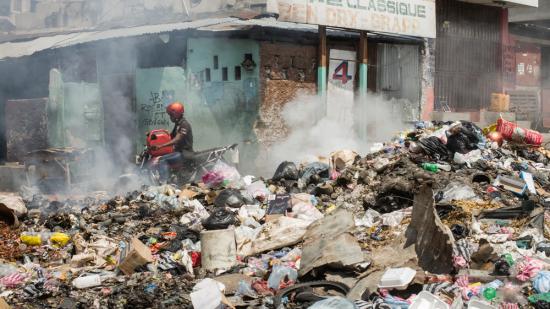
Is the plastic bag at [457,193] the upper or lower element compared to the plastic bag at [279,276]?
upper

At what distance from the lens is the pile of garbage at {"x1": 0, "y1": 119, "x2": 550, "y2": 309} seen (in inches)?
219

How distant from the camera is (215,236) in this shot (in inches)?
267

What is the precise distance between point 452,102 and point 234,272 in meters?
11.9

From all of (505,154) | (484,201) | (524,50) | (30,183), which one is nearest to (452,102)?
(524,50)


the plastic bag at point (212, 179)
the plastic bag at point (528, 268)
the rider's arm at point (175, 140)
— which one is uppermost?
the rider's arm at point (175, 140)

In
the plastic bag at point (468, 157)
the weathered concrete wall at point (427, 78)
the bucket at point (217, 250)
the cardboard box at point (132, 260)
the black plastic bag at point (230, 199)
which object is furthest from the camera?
the weathered concrete wall at point (427, 78)

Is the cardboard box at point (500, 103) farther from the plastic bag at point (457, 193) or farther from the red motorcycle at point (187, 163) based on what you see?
the plastic bag at point (457, 193)

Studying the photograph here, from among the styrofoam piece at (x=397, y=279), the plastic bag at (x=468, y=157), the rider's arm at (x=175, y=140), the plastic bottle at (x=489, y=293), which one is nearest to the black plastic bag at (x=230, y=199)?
the rider's arm at (x=175, y=140)

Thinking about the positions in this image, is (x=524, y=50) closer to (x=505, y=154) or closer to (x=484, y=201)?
(x=505, y=154)

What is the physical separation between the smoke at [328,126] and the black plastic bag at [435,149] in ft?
6.63

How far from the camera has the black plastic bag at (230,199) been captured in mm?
9031

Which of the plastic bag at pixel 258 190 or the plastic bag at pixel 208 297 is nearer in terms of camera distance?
the plastic bag at pixel 208 297

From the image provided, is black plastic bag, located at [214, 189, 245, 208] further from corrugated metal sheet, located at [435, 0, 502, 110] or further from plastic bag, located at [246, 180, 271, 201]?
corrugated metal sheet, located at [435, 0, 502, 110]

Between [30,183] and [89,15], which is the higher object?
[89,15]
